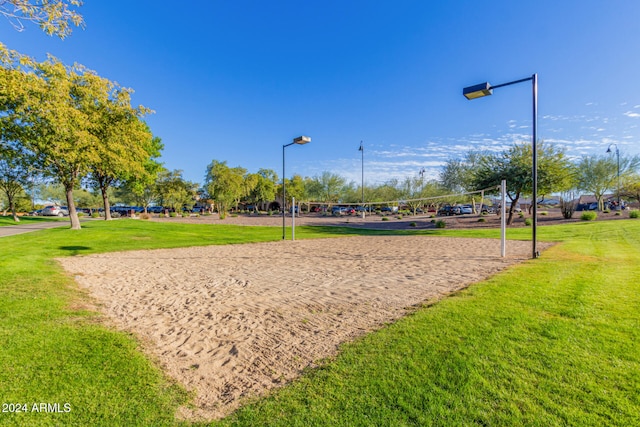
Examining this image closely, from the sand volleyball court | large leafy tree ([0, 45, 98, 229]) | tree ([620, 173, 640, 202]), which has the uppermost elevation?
large leafy tree ([0, 45, 98, 229])

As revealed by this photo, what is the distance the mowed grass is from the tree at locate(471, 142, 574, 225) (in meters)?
20.2

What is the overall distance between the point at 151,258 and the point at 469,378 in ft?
37.3

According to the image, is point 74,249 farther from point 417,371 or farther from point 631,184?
point 631,184

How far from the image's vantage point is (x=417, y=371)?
299cm

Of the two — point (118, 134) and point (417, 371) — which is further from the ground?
point (118, 134)

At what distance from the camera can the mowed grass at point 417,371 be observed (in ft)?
7.91

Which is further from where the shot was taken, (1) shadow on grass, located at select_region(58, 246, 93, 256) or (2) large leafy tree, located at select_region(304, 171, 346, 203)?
(2) large leafy tree, located at select_region(304, 171, 346, 203)

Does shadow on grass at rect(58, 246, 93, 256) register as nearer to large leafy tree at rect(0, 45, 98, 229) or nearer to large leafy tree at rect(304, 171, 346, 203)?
large leafy tree at rect(0, 45, 98, 229)

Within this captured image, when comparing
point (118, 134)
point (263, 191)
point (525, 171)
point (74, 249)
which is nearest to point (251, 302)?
point (74, 249)

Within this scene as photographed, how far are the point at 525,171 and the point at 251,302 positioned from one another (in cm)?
2408

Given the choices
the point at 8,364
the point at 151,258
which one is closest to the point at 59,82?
the point at 151,258

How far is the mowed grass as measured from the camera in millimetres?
2412

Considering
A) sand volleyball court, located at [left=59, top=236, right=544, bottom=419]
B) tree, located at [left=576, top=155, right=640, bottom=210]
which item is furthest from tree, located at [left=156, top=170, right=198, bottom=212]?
tree, located at [left=576, top=155, right=640, bottom=210]

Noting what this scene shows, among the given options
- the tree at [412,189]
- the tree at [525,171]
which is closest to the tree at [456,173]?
the tree at [412,189]
